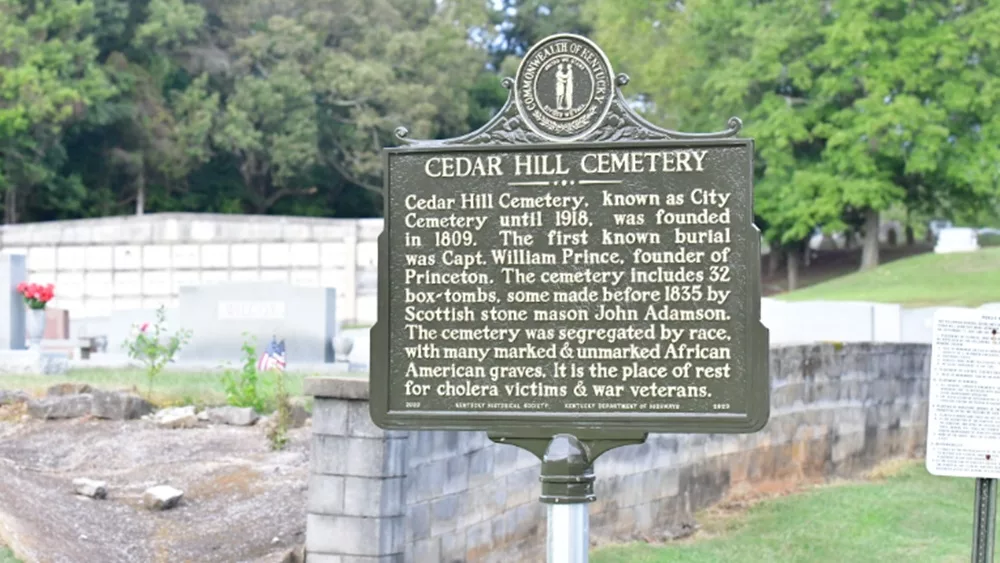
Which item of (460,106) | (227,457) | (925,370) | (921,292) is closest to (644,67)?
(460,106)

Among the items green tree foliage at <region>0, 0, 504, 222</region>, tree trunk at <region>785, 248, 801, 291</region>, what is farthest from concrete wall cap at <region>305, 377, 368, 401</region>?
tree trunk at <region>785, 248, 801, 291</region>

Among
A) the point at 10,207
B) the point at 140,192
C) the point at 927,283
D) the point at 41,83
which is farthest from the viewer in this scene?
the point at 140,192

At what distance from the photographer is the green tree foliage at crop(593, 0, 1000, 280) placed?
139 ft

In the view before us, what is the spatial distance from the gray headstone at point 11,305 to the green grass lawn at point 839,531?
12.8 metres

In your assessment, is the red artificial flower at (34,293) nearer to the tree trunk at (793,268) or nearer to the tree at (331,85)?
the tree at (331,85)

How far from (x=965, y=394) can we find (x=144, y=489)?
6.01 metres

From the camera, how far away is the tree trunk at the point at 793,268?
4866 centimetres

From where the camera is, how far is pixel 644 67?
1921 inches

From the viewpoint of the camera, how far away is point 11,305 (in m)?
21.8

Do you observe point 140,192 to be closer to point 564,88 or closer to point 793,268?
point 793,268

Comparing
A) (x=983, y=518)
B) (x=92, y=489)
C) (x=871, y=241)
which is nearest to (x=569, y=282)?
(x=983, y=518)

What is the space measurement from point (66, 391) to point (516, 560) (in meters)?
7.59

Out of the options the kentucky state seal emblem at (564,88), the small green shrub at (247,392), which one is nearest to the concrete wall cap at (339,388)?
the kentucky state seal emblem at (564,88)

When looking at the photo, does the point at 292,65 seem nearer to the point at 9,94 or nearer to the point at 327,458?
the point at 9,94
